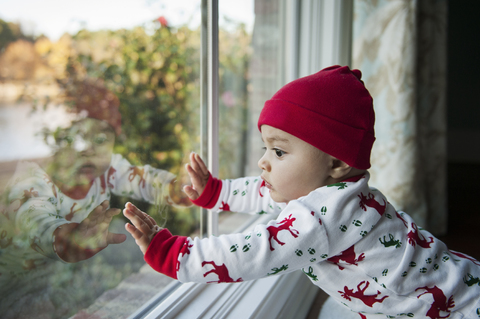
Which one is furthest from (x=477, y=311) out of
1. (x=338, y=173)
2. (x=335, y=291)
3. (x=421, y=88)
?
(x=421, y=88)

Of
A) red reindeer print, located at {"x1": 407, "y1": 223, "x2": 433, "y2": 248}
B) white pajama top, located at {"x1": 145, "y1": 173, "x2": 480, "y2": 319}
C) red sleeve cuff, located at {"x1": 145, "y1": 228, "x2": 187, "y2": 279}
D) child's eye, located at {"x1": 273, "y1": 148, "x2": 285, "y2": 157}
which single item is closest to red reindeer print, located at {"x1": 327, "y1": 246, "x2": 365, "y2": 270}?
white pajama top, located at {"x1": 145, "y1": 173, "x2": 480, "y2": 319}

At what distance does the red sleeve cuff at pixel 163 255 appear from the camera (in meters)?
0.58

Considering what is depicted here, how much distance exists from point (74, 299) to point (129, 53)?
546mm

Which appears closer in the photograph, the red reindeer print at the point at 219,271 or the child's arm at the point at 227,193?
the red reindeer print at the point at 219,271

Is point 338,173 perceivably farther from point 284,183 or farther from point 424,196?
point 424,196

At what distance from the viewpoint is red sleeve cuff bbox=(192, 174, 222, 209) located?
86cm

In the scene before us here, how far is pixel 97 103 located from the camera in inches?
27.9

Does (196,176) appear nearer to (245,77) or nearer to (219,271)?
(219,271)

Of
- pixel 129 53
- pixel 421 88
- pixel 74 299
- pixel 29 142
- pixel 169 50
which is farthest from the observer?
pixel 421 88

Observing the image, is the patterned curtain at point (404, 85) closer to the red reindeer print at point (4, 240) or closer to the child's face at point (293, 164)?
the child's face at point (293, 164)

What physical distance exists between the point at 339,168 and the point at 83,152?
0.51 metres

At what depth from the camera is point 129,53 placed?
0.82 m

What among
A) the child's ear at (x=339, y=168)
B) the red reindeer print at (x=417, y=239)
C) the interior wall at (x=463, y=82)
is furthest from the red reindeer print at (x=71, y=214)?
the interior wall at (x=463, y=82)

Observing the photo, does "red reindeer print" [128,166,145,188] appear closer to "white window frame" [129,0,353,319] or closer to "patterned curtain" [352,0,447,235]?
"white window frame" [129,0,353,319]
